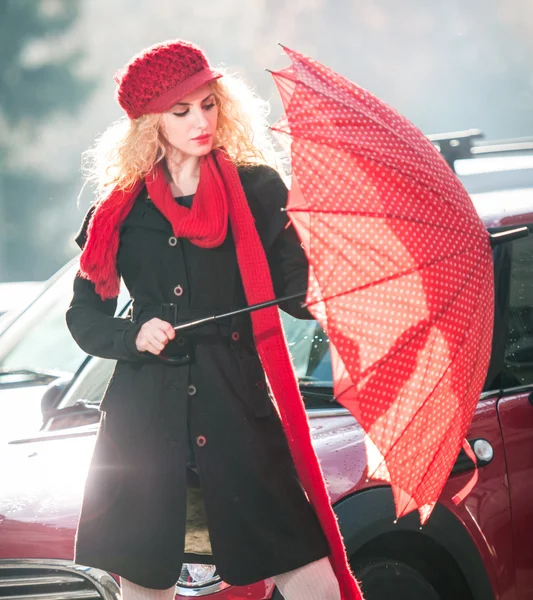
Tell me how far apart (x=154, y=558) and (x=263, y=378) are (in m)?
0.48

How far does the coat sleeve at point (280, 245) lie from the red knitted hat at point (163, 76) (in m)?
0.28

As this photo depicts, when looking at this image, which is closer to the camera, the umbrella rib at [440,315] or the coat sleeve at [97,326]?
the umbrella rib at [440,315]

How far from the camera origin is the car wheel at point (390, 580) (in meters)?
3.10

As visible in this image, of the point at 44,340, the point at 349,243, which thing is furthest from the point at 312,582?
the point at 44,340

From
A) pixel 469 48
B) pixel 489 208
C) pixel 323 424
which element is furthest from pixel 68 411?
pixel 469 48

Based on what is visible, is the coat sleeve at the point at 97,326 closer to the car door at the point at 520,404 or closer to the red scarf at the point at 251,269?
the red scarf at the point at 251,269

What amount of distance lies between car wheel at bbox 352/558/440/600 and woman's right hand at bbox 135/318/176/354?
0.98 meters

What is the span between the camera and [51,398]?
12.0 feet

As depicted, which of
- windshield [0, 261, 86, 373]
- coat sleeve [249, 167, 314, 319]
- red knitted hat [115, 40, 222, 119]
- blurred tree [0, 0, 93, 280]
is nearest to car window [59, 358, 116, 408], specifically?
windshield [0, 261, 86, 373]

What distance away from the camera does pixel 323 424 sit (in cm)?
324

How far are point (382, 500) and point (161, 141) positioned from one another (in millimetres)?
1160

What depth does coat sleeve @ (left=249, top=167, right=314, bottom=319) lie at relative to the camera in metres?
2.67

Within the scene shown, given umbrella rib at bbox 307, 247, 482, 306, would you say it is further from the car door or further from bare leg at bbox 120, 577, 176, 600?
the car door

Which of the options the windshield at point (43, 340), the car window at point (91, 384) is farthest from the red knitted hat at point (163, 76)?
the windshield at point (43, 340)
